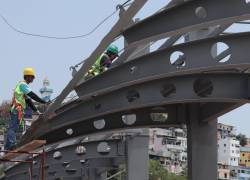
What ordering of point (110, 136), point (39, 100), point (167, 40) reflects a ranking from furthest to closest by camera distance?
point (110, 136), point (39, 100), point (167, 40)

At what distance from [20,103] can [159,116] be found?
3655 mm

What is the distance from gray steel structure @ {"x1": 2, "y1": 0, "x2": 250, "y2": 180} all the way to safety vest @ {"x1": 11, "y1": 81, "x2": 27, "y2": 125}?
0.87 meters

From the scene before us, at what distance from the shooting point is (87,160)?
21781 millimetres

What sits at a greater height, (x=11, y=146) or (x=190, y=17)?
(x=190, y=17)

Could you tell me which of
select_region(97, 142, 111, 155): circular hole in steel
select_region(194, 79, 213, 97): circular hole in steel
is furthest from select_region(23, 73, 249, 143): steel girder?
select_region(97, 142, 111, 155): circular hole in steel

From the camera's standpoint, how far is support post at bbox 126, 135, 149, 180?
55.3 feet

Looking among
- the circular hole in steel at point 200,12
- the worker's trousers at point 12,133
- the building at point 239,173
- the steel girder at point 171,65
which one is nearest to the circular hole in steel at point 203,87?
the steel girder at point 171,65

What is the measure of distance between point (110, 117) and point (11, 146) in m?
2.73

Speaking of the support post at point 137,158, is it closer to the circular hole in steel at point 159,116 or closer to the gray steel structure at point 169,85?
the gray steel structure at point 169,85

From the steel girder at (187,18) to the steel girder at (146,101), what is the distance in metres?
1.71

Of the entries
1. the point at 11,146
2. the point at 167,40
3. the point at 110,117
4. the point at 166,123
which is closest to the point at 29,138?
the point at 11,146

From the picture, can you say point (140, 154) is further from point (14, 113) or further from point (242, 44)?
point (242, 44)

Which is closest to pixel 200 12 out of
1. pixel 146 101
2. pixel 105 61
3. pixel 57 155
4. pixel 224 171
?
pixel 146 101

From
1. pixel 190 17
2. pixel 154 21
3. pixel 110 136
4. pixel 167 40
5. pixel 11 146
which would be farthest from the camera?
pixel 110 136
